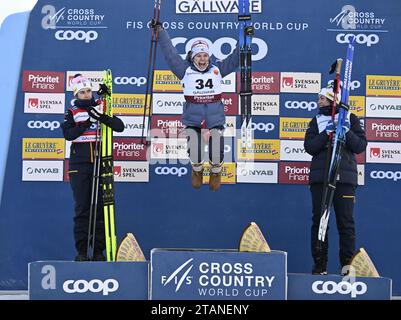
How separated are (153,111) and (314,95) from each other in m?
1.60

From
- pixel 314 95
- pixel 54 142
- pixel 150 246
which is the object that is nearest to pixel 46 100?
pixel 54 142

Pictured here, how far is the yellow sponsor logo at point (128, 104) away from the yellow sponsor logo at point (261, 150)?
1.04 metres

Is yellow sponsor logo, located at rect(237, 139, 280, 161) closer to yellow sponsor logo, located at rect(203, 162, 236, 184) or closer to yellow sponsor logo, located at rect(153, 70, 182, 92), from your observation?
yellow sponsor logo, located at rect(203, 162, 236, 184)

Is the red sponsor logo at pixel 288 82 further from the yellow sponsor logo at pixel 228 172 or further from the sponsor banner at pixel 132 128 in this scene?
the sponsor banner at pixel 132 128

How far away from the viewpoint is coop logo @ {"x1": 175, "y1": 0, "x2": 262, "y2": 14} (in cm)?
835

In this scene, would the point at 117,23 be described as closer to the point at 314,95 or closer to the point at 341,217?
the point at 314,95

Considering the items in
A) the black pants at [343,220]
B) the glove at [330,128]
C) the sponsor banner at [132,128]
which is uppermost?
the sponsor banner at [132,128]

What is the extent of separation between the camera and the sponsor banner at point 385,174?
8336 millimetres

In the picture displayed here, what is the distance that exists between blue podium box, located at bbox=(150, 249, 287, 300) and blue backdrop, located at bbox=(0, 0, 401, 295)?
215 cm

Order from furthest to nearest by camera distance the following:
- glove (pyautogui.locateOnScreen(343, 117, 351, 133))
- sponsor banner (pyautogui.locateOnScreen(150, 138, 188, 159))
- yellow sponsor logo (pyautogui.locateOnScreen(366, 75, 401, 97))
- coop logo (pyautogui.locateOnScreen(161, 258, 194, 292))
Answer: sponsor banner (pyautogui.locateOnScreen(150, 138, 188, 159)) < yellow sponsor logo (pyautogui.locateOnScreen(366, 75, 401, 97)) < glove (pyautogui.locateOnScreen(343, 117, 351, 133)) < coop logo (pyautogui.locateOnScreen(161, 258, 194, 292))

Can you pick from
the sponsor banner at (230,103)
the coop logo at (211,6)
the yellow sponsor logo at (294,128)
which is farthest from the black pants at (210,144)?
the coop logo at (211,6)

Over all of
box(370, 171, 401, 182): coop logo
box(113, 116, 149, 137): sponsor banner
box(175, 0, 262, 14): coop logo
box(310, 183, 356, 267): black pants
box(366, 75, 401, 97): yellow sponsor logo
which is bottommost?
box(310, 183, 356, 267): black pants

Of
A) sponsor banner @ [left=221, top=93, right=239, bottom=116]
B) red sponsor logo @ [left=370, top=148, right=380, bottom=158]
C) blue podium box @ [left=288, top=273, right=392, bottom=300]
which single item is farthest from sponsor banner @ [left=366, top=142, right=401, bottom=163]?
blue podium box @ [left=288, top=273, right=392, bottom=300]
